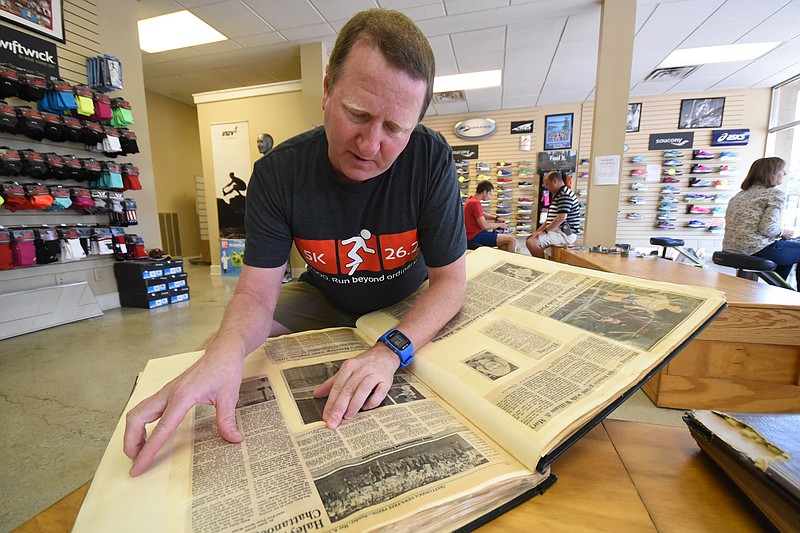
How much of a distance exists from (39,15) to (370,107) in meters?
3.71

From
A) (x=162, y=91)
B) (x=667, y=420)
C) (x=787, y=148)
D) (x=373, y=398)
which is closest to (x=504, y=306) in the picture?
(x=373, y=398)

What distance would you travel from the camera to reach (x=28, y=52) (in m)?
2.53

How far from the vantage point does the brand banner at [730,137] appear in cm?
607

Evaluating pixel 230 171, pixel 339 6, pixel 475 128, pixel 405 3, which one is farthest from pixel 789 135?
pixel 230 171

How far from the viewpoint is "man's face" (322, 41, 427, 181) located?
592mm

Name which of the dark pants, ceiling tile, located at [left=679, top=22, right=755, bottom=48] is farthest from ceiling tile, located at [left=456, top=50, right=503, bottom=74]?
the dark pants

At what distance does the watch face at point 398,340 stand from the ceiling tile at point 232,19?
4257 mm

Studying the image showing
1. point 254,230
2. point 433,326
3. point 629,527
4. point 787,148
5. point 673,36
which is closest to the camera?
point 629,527

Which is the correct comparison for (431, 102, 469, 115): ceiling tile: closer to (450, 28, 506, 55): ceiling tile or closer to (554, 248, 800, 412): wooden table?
(450, 28, 506, 55): ceiling tile

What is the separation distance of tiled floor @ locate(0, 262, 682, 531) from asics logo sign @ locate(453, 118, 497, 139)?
234 inches

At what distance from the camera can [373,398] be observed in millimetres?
488

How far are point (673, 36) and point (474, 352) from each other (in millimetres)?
5638

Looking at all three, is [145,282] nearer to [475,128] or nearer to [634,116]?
[475,128]

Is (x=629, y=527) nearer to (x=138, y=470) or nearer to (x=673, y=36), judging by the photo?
(x=138, y=470)
